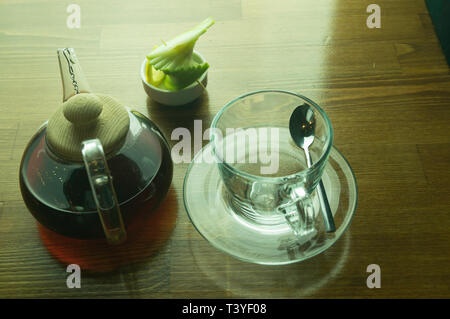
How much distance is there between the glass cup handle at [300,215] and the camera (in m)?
0.51

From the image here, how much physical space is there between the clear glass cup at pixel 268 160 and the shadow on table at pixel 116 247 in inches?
3.4

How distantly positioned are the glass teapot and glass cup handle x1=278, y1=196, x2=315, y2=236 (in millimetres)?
141

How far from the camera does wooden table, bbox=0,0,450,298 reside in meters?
0.55

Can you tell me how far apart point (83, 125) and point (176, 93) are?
200mm

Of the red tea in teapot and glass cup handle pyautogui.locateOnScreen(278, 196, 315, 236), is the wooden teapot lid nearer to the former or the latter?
the red tea in teapot

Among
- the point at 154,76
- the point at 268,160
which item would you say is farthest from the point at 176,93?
the point at 268,160

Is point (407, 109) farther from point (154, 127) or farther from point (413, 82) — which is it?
point (154, 127)

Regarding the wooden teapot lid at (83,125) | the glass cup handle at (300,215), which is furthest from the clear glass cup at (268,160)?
the wooden teapot lid at (83,125)

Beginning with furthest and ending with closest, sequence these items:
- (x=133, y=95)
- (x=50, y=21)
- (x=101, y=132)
Answer: (x=50, y=21), (x=133, y=95), (x=101, y=132)

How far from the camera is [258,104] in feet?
1.97

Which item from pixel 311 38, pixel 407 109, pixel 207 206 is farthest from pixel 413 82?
pixel 207 206

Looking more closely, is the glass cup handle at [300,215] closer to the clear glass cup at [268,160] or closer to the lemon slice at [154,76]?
the clear glass cup at [268,160]
